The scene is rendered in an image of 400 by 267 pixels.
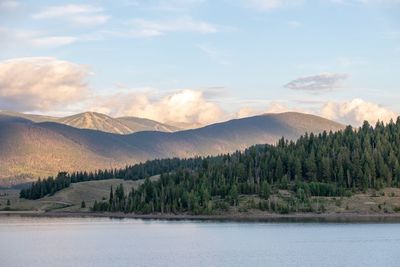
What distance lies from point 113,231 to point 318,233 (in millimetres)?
56535

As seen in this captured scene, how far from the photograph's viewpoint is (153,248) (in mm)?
149250

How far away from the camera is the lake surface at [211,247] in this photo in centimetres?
12450

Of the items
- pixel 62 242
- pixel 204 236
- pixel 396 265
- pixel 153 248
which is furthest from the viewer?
pixel 204 236

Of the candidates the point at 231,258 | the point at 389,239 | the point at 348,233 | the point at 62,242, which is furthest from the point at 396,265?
the point at 62,242

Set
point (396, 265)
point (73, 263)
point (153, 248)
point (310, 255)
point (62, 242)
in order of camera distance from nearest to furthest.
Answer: point (396, 265)
point (73, 263)
point (310, 255)
point (153, 248)
point (62, 242)

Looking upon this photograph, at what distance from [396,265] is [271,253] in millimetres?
28188

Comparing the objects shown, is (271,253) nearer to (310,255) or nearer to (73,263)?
(310,255)

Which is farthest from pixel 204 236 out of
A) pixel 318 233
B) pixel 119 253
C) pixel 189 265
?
pixel 189 265

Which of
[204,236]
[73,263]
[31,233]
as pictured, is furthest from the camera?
[31,233]

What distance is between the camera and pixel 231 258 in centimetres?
12912

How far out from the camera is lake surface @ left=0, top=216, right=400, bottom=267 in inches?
4902

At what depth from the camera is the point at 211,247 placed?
14938 cm

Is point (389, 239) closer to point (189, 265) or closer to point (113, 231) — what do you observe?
point (189, 265)

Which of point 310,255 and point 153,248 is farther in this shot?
point 153,248
